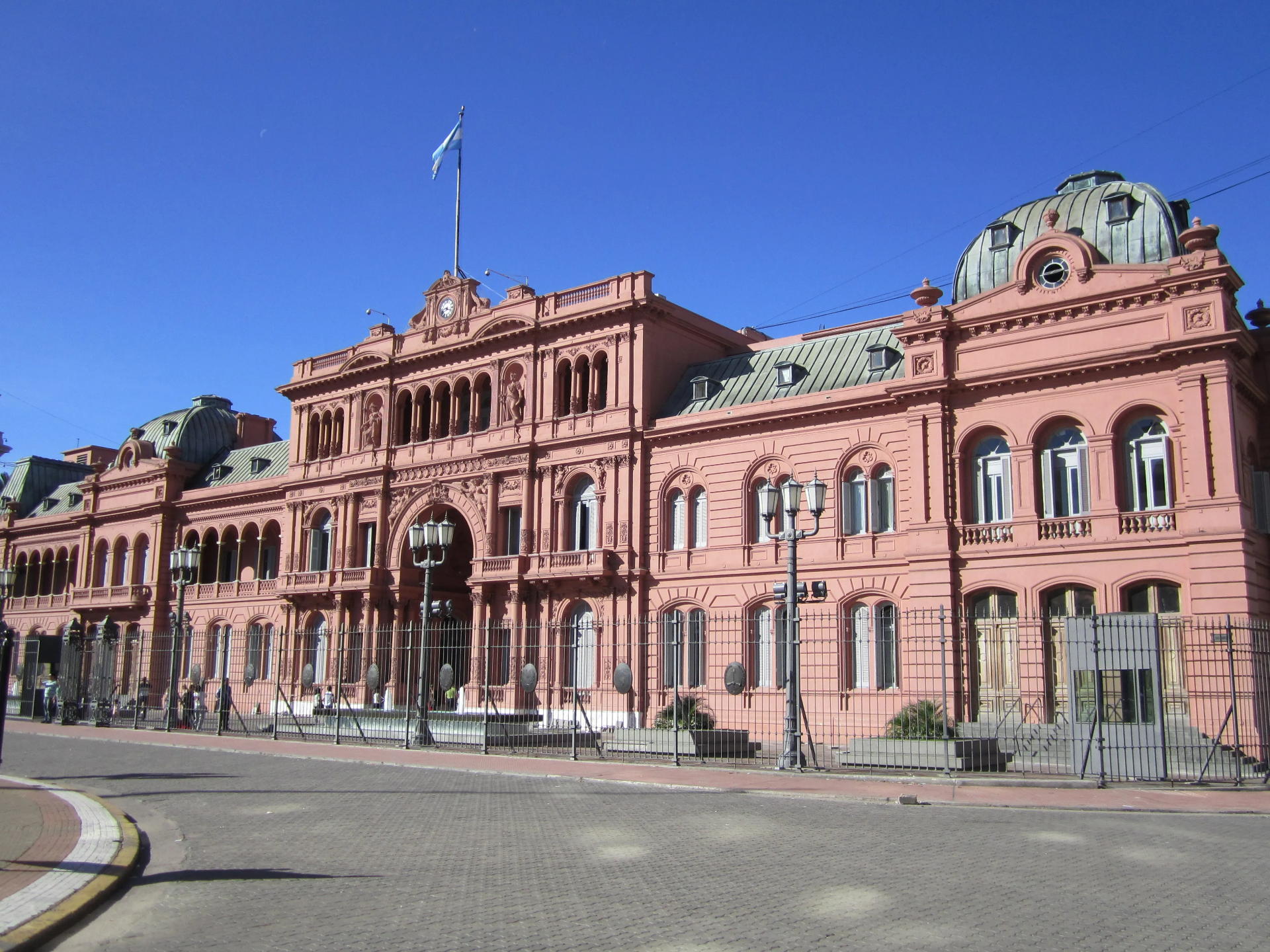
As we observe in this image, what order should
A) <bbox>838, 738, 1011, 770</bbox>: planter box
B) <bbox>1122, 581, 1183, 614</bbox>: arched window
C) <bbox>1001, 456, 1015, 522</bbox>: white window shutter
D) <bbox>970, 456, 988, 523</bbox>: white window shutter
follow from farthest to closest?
<bbox>970, 456, 988, 523</bbox>: white window shutter → <bbox>1001, 456, 1015, 522</bbox>: white window shutter → <bbox>1122, 581, 1183, 614</bbox>: arched window → <bbox>838, 738, 1011, 770</bbox>: planter box

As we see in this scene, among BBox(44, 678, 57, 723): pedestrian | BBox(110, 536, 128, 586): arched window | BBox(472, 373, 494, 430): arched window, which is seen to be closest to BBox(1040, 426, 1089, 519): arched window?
BBox(472, 373, 494, 430): arched window

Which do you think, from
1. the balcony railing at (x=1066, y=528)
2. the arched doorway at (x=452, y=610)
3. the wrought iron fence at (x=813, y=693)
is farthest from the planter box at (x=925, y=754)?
the arched doorway at (x=452, y=610)

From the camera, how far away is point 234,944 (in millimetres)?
8609

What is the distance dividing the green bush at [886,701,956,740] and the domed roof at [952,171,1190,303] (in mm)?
12636

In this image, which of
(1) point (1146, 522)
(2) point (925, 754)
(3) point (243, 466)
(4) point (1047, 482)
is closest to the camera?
(2) point (925, 754)

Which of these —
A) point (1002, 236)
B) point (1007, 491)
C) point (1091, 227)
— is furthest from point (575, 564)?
point (1091, 227)

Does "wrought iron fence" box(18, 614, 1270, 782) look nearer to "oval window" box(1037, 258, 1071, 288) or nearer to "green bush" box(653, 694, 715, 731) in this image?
"green bush" box(653, 694, 715, 731)

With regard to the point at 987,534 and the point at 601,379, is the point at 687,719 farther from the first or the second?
the point at 601,379

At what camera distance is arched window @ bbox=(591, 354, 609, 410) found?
39750 millimetres

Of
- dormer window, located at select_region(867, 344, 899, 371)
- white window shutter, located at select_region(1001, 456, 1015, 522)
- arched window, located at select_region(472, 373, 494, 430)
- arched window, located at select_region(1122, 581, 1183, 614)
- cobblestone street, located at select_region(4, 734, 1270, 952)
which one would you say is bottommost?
cobblestone street, located at select_region(4, 734, 1270, 952)

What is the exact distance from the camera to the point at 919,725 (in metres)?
24.0

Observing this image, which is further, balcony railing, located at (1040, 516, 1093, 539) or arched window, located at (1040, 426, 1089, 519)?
arched window, located at (1040, 426, 1089, 519)

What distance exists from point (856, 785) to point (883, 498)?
1437 cm

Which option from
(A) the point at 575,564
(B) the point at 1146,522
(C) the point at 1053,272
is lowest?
(A) the point at 575,564
